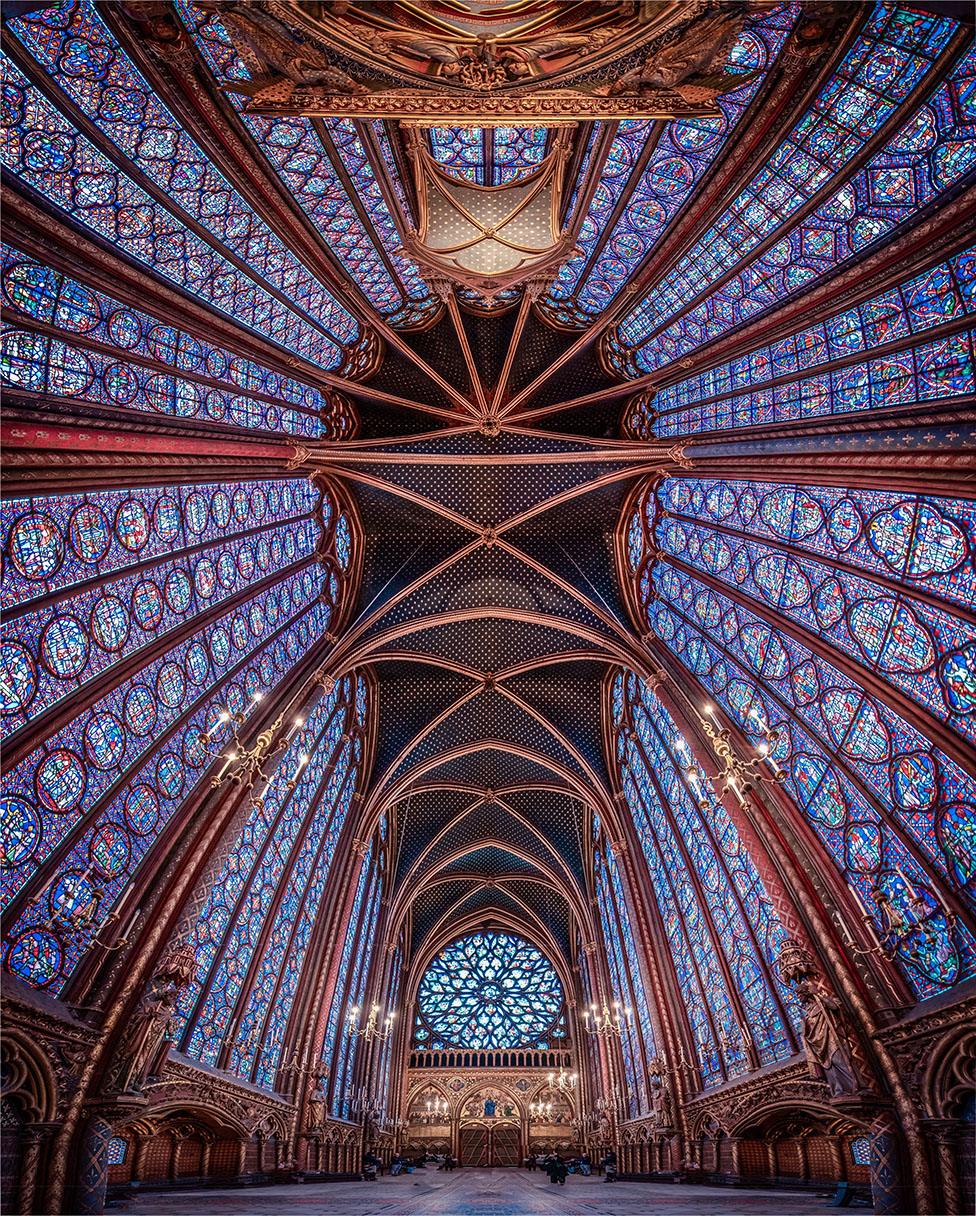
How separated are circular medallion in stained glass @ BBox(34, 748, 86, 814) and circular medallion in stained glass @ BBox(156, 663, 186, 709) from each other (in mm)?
2545

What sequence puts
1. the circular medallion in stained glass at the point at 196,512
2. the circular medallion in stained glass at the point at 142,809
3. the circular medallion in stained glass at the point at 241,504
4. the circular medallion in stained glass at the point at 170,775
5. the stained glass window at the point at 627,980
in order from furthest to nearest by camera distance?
the stained glass window at the point at 627,980 → the circular medallion in stained glass at the point at 241,504 → the circular medallion in stained glass at the point at 196,512 → the circular medallion in stained glass at the point at 170,775 → the circular medallion in stained glass at the point at 142,809

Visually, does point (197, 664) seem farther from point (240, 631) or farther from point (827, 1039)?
point (827, 1039)

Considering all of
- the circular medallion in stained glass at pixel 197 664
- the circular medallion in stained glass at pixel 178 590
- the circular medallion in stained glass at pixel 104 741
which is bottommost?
the circular medallion in stained glass at pixel 104 741

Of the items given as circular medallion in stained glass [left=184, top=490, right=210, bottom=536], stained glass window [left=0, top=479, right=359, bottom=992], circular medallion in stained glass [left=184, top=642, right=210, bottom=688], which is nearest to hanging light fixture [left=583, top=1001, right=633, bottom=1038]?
stained glass window [left=0, top=479, right=359, bottom=992]

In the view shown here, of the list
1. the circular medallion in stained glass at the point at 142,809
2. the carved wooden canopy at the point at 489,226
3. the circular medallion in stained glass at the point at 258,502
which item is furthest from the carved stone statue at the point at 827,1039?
the circular medallion in stained glass at the point at 258,502

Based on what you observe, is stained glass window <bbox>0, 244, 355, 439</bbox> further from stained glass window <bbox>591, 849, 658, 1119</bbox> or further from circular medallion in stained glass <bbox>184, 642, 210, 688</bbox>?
stained glass window <bbox>591, 849, 658, 1119</bbox>

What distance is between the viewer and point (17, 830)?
38.4ft

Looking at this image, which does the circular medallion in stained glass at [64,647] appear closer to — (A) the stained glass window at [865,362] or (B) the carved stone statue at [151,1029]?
(B) the carved stone statue at [151,1029]

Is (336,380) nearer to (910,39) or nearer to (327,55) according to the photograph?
(327,55)

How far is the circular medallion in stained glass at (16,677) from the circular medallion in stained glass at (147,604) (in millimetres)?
2655

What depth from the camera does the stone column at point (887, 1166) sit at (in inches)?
A: 460

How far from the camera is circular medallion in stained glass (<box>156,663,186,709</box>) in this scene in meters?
15.1

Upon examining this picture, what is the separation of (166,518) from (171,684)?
12.4 ft

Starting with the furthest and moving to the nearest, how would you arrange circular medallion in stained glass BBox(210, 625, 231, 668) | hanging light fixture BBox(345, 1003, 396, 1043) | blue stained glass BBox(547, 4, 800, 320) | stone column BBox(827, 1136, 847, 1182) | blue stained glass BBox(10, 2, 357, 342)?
hanging light fixture BBox(345, 1003, 396, 1043)
circular medallion in stained glass BBox(210, 625, 231, 668)
stone column BBox(827, 1136, 847, 1182)
blue stained glass BBox(547, 4, 800, 320)
blue stained glass BBox(10, 2, 357, 342)
